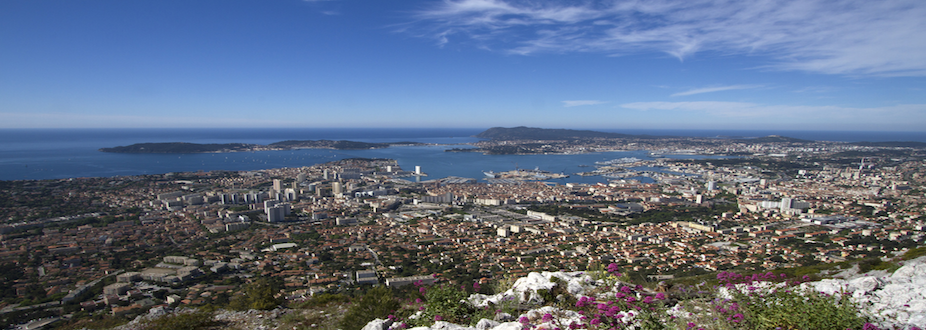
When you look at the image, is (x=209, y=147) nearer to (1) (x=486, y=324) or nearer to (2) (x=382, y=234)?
(2) (x=382, y=234)

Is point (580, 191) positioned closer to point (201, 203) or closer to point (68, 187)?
point (201, 203)

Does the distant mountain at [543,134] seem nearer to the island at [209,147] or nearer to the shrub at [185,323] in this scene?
the island at [209,147]

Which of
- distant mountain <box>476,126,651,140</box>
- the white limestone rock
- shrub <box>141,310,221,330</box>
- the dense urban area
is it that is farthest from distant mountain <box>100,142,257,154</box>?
the white limestone rock

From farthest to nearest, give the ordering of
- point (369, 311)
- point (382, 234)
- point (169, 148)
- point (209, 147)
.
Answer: point (209, 147) → point (169, 148) → point (382, 234) → point (369, 311)

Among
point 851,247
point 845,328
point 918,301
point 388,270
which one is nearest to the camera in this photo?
point 845,328

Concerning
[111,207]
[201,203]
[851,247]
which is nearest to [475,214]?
[851,247]

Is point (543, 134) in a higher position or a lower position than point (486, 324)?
higher

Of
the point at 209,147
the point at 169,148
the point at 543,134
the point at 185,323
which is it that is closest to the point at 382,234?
the point at 185,323

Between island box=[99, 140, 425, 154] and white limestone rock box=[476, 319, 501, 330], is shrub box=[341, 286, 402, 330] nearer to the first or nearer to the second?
white limestone rock box=[476, 319, 501, 330]
